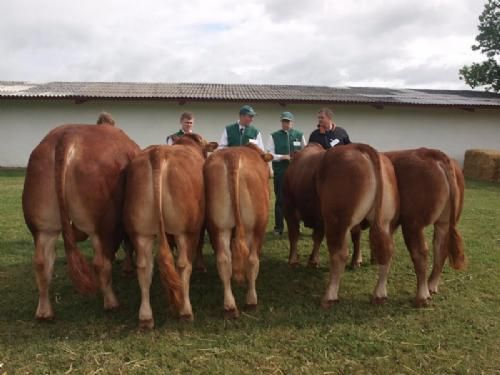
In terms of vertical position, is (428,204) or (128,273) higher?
(428,204)

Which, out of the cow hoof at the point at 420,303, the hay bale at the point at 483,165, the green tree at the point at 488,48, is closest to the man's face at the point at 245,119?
the cow hoof at the point at 420,303

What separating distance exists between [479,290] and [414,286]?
0.70 meters

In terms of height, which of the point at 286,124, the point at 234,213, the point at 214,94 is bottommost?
the point at 234,213

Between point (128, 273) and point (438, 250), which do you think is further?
point (128, 273)

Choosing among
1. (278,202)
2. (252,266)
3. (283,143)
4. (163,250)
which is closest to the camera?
(163,250)

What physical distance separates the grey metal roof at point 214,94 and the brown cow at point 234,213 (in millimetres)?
13106

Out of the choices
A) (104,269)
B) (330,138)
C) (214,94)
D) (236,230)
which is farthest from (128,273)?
(214,94)

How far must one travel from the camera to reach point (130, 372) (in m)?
3.11

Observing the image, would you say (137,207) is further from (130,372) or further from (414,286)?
(414,286)

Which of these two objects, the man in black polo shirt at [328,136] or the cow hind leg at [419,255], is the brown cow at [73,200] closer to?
the cow hind leg at [419,255]

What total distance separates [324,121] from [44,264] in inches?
165

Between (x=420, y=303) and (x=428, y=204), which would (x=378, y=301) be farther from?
(x=428, y=204)

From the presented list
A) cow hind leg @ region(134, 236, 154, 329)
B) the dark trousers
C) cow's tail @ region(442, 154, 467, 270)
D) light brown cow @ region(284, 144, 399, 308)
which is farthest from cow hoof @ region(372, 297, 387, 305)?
the dark trousers

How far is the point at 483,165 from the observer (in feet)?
52.6
